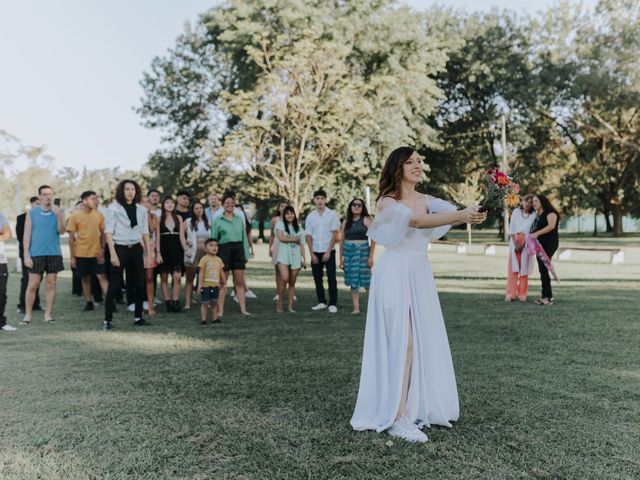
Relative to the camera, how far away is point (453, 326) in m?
9.22

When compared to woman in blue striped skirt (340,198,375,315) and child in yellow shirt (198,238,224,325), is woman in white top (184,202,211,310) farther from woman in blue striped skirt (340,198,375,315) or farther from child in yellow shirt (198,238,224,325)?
woman in blue striped skirt (340,198,375,315)

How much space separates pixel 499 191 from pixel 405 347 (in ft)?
4.40

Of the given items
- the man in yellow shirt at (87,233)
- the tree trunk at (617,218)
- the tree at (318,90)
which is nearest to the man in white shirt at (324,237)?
the man in yellow shirt at (87,233)

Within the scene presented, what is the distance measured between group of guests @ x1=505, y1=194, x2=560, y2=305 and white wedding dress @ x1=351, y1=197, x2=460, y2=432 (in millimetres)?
7647

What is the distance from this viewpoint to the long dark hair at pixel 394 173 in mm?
4629

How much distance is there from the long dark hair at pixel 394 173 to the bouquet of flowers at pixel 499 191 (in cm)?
62

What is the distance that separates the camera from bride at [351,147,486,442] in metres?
4.62

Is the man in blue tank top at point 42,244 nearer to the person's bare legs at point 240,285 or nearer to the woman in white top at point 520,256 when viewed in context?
the person's bare legs at point 240,285

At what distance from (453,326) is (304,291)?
5.74m

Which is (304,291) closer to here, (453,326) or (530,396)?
(453,326)

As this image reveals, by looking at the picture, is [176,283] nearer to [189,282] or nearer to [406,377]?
[189,282]

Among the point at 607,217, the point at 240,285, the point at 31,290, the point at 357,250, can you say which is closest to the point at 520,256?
the point at 357,250

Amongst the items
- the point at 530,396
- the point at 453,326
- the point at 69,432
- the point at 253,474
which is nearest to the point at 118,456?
the point at 69,432

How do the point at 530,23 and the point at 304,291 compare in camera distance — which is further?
the point at 530,23
